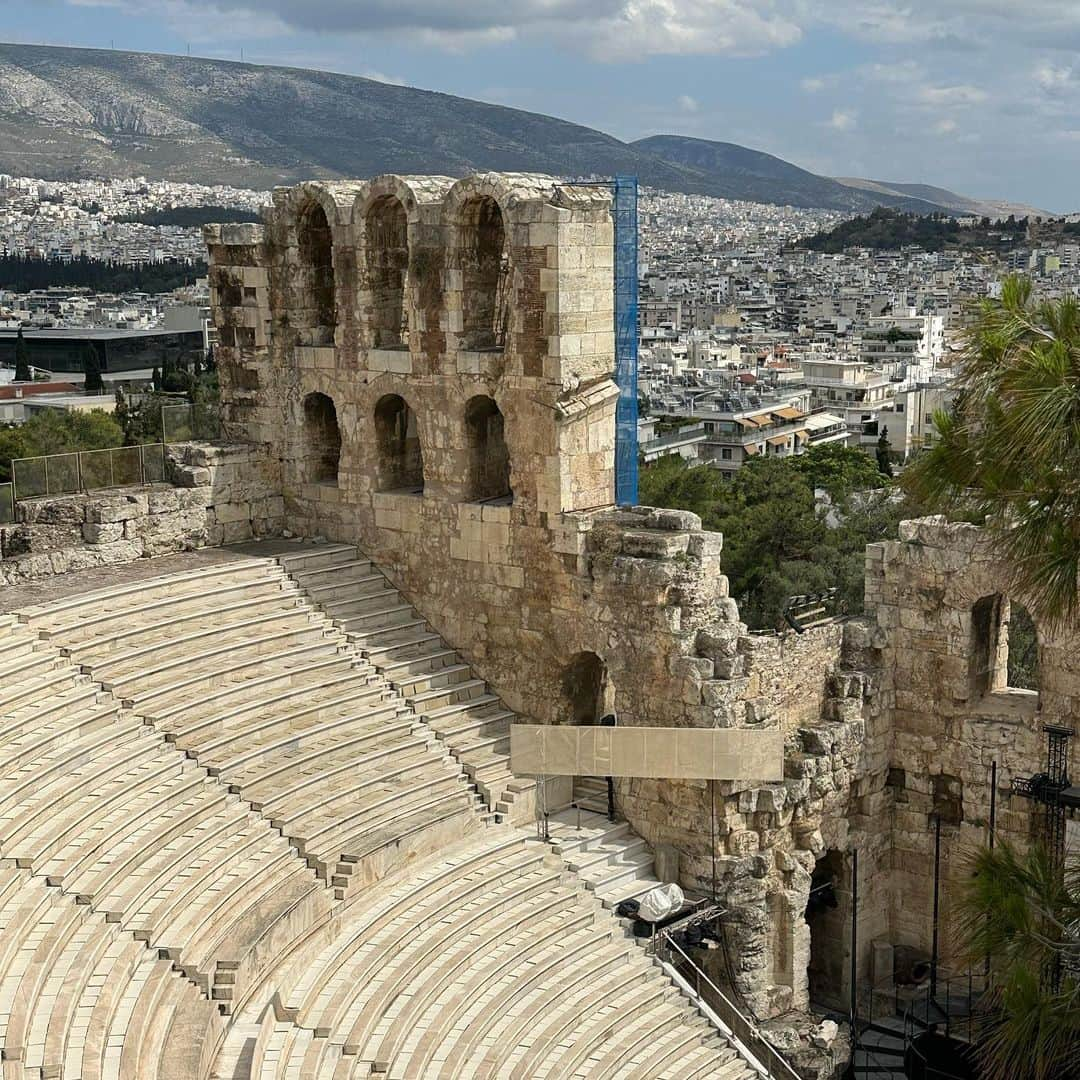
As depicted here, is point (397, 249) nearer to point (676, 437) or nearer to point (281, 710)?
point (281, 710)

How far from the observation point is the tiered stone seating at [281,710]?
19031mm

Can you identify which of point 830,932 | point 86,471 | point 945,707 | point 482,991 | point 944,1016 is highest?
point 86,471

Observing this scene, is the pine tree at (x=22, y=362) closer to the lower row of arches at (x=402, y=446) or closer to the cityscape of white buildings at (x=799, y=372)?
the cityscape of white buildings at (x=799, y=372)

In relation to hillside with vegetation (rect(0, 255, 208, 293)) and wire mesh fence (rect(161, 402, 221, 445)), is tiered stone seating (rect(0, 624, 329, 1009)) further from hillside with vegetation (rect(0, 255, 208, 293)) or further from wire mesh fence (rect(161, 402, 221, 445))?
hillside with vegetation (rect(0, 255, 208, 293))

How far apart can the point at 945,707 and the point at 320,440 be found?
992 cm

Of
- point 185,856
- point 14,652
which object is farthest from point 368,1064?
point 14,652

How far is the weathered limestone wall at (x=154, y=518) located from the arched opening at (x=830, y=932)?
376 inches

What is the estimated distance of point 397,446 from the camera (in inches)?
949

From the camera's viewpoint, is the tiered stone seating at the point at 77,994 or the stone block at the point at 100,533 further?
the stone block at the point at 100,533

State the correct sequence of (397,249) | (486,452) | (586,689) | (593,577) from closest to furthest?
(593,577) → (586,689) → (486,452) → (397,249)

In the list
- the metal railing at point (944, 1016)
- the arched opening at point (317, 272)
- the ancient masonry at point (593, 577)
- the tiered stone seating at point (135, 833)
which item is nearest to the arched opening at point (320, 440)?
the ancient masonry at point (593, 577)

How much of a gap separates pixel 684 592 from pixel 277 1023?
7461mm

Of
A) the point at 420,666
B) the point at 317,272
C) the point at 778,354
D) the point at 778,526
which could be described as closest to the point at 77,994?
the point at 420,666

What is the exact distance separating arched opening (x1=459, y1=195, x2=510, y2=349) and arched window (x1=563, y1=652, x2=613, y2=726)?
448cm
